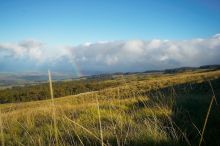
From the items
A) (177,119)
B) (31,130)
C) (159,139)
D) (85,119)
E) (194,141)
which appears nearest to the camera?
(159,139)

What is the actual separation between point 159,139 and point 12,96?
205ft

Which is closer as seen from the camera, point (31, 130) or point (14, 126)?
point (31, 130)

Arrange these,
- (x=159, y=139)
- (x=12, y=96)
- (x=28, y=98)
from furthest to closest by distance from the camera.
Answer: (x=12, y=96), (x=28, y=98), (x=159, y=139)

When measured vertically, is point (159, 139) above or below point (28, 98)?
above

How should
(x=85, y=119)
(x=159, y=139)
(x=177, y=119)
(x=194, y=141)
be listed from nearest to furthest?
(x=159, y=139) < (x=194, y=141) < (x=177, y=119) < (x=85, y=119)

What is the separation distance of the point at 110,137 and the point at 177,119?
1494 mm

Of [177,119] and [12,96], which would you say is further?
[12,96]

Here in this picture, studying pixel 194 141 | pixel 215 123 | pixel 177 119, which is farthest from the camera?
pixel 177 119

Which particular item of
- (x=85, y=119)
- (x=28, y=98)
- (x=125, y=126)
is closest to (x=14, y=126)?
(x=85, y=119)

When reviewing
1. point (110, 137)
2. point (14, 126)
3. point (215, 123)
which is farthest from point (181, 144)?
point (14, 126)

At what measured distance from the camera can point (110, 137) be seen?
163 inches

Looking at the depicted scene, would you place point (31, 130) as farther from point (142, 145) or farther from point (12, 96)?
point (12, 96)

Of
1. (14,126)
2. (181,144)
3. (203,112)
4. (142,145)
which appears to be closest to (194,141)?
→ (181,144)

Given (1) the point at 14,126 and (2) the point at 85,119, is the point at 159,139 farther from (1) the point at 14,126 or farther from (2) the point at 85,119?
(1) the point at 14,126
